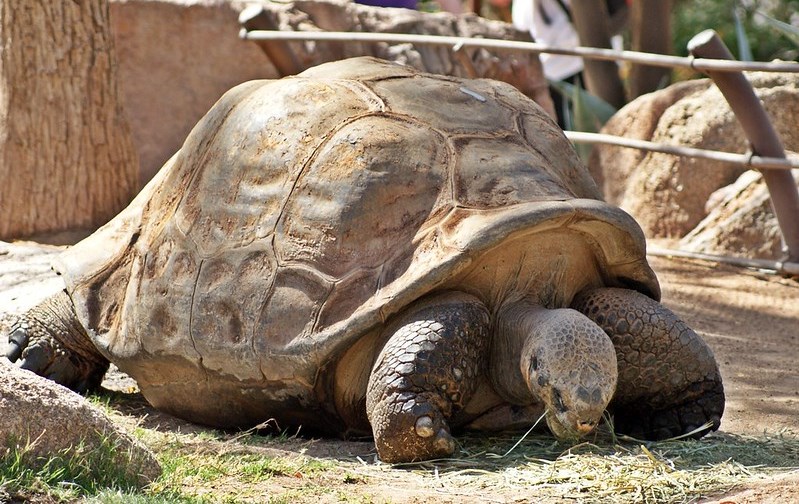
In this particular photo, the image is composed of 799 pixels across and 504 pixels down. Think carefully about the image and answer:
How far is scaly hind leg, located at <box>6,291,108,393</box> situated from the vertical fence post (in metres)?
3.64

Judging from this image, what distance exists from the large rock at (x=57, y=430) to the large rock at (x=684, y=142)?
5.61 m

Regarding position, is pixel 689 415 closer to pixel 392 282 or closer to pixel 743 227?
pixel 392 282

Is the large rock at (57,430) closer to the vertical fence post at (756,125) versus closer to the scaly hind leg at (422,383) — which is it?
the scaly hind leg at (422,383)

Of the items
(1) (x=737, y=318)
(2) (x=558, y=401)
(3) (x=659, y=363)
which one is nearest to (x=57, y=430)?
(2) (x=558, y=401)

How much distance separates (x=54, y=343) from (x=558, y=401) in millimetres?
2175

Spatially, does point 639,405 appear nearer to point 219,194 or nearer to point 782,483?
point 782,483

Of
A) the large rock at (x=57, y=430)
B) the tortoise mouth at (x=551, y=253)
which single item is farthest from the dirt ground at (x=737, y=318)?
the large rock at (x=57, y=430)

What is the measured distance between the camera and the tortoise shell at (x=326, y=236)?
3.85 m

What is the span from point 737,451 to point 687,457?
222 mm

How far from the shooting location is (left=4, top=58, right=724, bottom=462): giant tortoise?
3713mm

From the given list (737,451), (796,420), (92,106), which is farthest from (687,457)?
(92,106)

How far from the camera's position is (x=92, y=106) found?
270 inches

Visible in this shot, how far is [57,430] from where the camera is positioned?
3.01 meters

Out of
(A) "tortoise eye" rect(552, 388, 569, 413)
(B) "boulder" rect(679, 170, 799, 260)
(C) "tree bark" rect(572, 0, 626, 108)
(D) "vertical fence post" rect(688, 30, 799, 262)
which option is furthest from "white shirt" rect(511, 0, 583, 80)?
(A) "tortoise eye" rect(552, 388, 569, 413)
